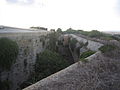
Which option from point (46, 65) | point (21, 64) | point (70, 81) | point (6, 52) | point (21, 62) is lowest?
point (46, 65)

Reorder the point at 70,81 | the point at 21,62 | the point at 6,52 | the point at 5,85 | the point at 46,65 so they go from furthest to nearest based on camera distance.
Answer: the point at 46,65, the point at 21,62, the point at 5,85, the point at 6,52, the point at 70,81

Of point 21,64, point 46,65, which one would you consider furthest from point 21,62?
point 46,65

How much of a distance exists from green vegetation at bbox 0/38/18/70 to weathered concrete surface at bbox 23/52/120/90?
7206 mm

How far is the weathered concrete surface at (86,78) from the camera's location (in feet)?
10.2

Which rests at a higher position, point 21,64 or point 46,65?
point 21,64

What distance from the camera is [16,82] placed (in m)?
12.6

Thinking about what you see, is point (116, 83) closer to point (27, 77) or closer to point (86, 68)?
point (86, 68)

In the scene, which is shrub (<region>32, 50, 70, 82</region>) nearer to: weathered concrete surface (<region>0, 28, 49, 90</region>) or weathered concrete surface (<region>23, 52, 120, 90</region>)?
weathered concrete surface (<region>0, 28, 49, 90</region>)

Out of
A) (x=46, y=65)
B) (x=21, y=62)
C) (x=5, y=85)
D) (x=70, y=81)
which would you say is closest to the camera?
(x=70, y=81)

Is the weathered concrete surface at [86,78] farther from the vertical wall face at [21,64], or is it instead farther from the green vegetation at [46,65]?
the green vegetation at [46,65]

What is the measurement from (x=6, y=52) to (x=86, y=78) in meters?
8.04

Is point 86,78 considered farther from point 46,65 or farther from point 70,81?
point 46,65

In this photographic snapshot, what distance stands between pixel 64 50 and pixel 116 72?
23236 millimetres

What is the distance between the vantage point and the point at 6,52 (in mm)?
9906
